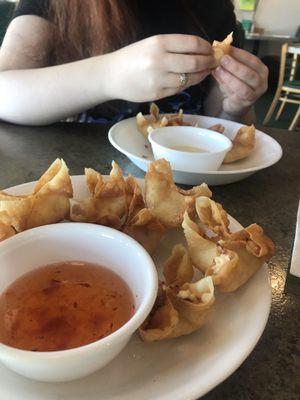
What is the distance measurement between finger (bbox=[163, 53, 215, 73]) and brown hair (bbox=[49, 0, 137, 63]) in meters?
0.44

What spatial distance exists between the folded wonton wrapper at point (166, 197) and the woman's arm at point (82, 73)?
435 mm

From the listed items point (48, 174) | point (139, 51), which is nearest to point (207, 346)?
point (48, 174)

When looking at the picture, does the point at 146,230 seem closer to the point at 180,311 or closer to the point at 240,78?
the point at 180,311

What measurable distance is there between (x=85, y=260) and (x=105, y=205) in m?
0.09

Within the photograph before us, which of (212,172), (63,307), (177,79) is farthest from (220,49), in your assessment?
(63,307)

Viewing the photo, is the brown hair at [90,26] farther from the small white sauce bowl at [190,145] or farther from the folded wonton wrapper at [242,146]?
the folded wonton wrapper at [242,146]

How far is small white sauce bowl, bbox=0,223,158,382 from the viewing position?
1.22 feet

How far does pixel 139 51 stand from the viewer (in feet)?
3.25

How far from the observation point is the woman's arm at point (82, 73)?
0.95 meters

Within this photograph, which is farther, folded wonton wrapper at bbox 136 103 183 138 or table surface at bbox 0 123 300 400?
folded wonton wrapper at bbox 136 103 183 138

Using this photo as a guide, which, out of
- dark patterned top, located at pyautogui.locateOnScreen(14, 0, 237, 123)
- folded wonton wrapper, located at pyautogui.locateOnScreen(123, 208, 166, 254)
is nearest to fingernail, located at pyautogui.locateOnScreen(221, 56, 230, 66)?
dark patterned top, located at pyautogui.locateOnScreen(14, 0, 237, 123)

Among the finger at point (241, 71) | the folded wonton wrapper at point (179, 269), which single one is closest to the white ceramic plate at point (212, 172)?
the finger at point (241, 71)

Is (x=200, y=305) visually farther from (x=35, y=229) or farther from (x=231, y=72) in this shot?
(x=231, y=72)

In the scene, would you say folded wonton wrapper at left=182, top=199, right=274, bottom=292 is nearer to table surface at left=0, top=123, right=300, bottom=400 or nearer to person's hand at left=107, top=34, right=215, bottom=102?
table surface at left=0, top=123, right=300, bottom=400
